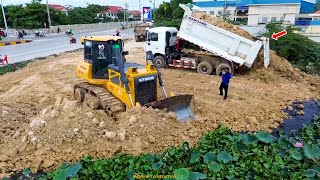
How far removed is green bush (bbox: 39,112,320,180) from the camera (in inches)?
182

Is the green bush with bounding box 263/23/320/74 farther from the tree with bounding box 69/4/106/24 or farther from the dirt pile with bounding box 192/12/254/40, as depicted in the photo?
the tree with bounding box 69/4/106/24

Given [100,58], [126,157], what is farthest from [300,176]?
[100,58]

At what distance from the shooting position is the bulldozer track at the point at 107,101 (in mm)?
7077

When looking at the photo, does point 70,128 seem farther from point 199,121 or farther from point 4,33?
point 4,33

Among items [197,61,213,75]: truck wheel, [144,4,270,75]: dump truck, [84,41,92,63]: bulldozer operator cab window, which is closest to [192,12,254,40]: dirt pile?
[144,4,270,75]: dump truck

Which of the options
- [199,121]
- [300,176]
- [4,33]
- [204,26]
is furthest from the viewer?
[4,33]

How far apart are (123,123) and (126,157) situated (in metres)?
1.23

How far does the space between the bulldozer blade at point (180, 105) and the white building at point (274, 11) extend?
86.8ft

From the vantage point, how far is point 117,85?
24.0ft

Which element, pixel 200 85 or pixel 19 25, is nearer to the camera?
pixel 200 85

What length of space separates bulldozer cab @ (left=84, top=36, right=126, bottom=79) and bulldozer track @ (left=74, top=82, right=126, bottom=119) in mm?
385

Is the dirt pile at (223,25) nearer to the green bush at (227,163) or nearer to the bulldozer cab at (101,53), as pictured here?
the bulldozer cab at (101,53)

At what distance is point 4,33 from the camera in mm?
33969

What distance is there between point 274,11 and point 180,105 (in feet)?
92.4
